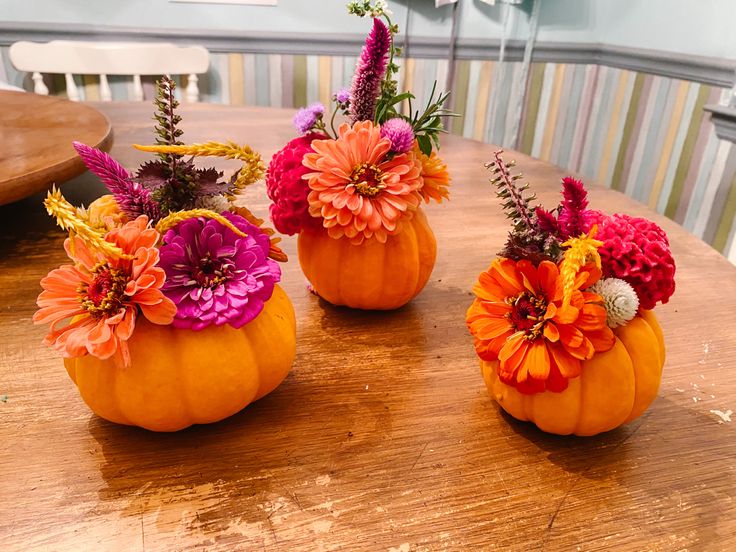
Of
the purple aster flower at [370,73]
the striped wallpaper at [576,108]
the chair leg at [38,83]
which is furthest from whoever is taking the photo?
the chair leg at [38,83]

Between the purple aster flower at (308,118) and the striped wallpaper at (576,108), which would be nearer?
the purple aster flower at (308,118)

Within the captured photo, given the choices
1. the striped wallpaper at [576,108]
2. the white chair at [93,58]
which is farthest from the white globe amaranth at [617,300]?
the white chair at [93,58]

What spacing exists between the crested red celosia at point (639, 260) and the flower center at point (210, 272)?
0.30 metres

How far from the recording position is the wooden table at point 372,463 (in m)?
0.40

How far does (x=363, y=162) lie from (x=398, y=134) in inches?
1.7

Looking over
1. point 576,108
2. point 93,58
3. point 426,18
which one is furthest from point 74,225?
point 576,108

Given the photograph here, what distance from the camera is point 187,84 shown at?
8.83ft

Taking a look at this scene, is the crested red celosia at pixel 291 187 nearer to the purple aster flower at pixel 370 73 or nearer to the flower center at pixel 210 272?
the purple aster flower at pixel 370 73

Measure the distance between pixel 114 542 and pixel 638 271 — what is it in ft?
1.41

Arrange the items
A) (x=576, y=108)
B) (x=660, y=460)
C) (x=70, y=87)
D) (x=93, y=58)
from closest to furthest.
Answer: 1. (x=660, y=460)
2. (x=93, y=58)
3. (x=70, y=87)
4. (x=576, y=108)

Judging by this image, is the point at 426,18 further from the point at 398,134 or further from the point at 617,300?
the point at 617,300

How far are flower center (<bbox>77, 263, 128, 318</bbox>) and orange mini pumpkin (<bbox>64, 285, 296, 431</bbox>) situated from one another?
0.03 metres

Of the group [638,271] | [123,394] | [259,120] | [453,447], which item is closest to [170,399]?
[123,394]

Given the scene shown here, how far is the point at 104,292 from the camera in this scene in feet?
1.34
